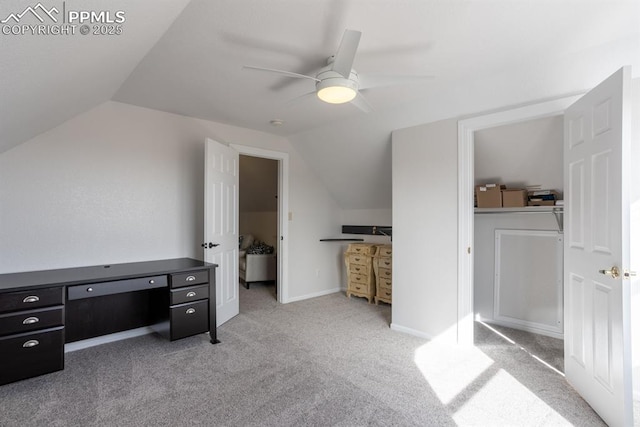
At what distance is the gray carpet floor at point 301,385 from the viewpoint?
1952 mm

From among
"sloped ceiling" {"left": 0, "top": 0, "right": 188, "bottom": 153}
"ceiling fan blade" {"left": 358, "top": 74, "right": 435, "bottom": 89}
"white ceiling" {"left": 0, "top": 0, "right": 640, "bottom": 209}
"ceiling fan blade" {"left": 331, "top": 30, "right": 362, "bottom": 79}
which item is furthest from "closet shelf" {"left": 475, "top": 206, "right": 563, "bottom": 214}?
"sloped ceiling" {"left": 0, "top": 0, "right": 188, "bottom": 153}

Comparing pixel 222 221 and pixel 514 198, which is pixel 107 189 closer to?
pixel 222 221

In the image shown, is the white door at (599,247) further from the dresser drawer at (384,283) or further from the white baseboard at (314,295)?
the white baseboard at (314,295)

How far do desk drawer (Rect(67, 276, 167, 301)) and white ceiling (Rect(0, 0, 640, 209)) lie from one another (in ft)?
4.07

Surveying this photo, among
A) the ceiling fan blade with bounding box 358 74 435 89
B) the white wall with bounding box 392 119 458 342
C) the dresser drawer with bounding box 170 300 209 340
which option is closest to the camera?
the ceiling fan blade with bounding box 358 74 435 89

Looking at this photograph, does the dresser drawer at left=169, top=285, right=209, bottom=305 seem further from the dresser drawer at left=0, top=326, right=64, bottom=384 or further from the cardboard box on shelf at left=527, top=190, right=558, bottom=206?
the cardboard box on shelf at left=527, top=190, right=558, bottom=206

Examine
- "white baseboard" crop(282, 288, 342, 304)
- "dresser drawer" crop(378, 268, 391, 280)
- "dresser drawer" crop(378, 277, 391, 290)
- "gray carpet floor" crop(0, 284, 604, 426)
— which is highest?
"dresser drawer" crop(378, 268, 391, 280)

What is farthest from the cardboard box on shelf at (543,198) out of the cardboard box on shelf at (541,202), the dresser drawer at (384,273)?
the dresser drawer at (384,273)

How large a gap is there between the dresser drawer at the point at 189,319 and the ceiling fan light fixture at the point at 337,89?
2.23m

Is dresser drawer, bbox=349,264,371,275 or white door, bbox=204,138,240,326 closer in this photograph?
white door, bbox=204,138,240,326

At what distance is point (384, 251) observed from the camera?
4449 mm

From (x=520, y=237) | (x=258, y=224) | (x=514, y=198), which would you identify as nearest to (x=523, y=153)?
(x=514, y=198)

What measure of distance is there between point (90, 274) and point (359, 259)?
3269 mm

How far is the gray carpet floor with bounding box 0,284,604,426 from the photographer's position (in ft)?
6.40
